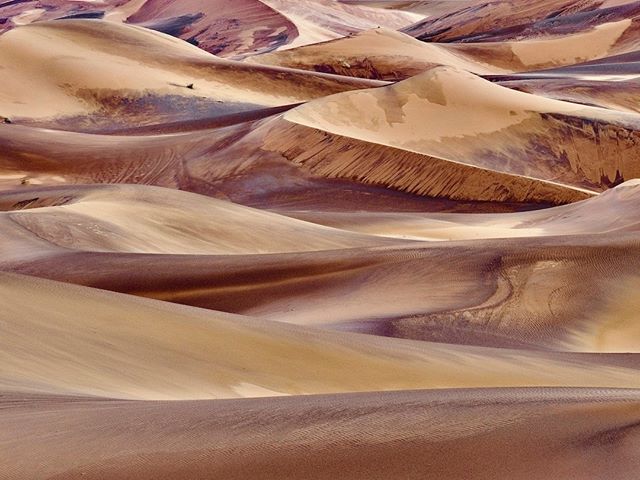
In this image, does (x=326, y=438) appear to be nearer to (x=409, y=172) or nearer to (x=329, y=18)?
(x=409, y=172)

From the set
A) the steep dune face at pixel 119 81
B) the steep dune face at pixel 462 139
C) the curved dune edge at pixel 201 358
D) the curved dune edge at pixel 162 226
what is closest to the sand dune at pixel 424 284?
the curved dune edge at pixel 162 226

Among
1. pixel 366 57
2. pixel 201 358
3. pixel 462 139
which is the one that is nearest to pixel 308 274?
pixel 201 358

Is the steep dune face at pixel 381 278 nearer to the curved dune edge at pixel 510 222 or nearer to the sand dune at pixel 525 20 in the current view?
the curved dune edge at pixel 510 222

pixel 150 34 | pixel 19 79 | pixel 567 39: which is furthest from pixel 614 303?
pixel 567 39

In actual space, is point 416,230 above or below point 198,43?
above

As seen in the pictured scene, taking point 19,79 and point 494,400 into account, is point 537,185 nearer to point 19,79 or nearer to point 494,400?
point 19,79
